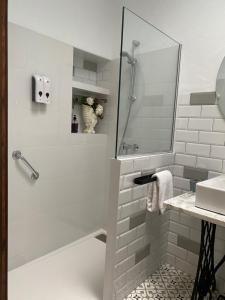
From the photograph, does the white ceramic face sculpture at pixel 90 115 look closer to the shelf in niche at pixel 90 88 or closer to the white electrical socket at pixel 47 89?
the shelf in niche at pixel 90 88

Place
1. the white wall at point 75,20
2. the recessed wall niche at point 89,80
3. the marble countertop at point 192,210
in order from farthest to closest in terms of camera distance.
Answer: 1. the recessed wall niche at point 89,80
2. the white wall at point 75,20
3. the marble countertop at point 192,210

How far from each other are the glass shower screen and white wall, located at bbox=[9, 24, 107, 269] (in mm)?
760

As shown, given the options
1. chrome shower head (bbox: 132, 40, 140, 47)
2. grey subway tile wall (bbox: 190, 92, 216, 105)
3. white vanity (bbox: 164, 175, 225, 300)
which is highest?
chrome shower head (bbox: 132, 40, 140, 47)

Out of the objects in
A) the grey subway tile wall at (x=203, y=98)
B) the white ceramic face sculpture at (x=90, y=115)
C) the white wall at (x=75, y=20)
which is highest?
the white wall at (x=75, y=20)

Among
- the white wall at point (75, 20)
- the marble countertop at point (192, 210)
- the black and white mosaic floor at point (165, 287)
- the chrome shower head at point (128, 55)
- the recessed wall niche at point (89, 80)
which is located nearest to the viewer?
the marble countertop at point (192, 210)

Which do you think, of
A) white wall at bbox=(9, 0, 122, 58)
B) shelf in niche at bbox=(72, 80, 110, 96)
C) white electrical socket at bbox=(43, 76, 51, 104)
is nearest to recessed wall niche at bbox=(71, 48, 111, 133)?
shelf in niche at bbox=(72, 80, 110, 96)

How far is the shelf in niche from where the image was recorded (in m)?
2.20

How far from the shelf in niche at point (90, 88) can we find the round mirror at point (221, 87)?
1.17 m

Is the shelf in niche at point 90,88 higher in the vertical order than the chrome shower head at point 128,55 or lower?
lower

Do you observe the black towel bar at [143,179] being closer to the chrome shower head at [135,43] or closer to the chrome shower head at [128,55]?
the chrome shower head at [128,55]

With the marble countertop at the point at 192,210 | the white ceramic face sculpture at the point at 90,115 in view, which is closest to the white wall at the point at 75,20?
the white ceramic face sculpture at the point at 90,115

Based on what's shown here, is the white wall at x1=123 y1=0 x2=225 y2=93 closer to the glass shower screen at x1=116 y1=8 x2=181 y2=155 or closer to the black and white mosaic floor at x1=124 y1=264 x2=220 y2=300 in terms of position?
the glass shower screen at x1=116 y1=8 x2=181 y2=155

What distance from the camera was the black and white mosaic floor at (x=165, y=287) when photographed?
165 cm

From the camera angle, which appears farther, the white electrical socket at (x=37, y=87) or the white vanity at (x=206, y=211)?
the white electrical socket at (x=37, y=87)
